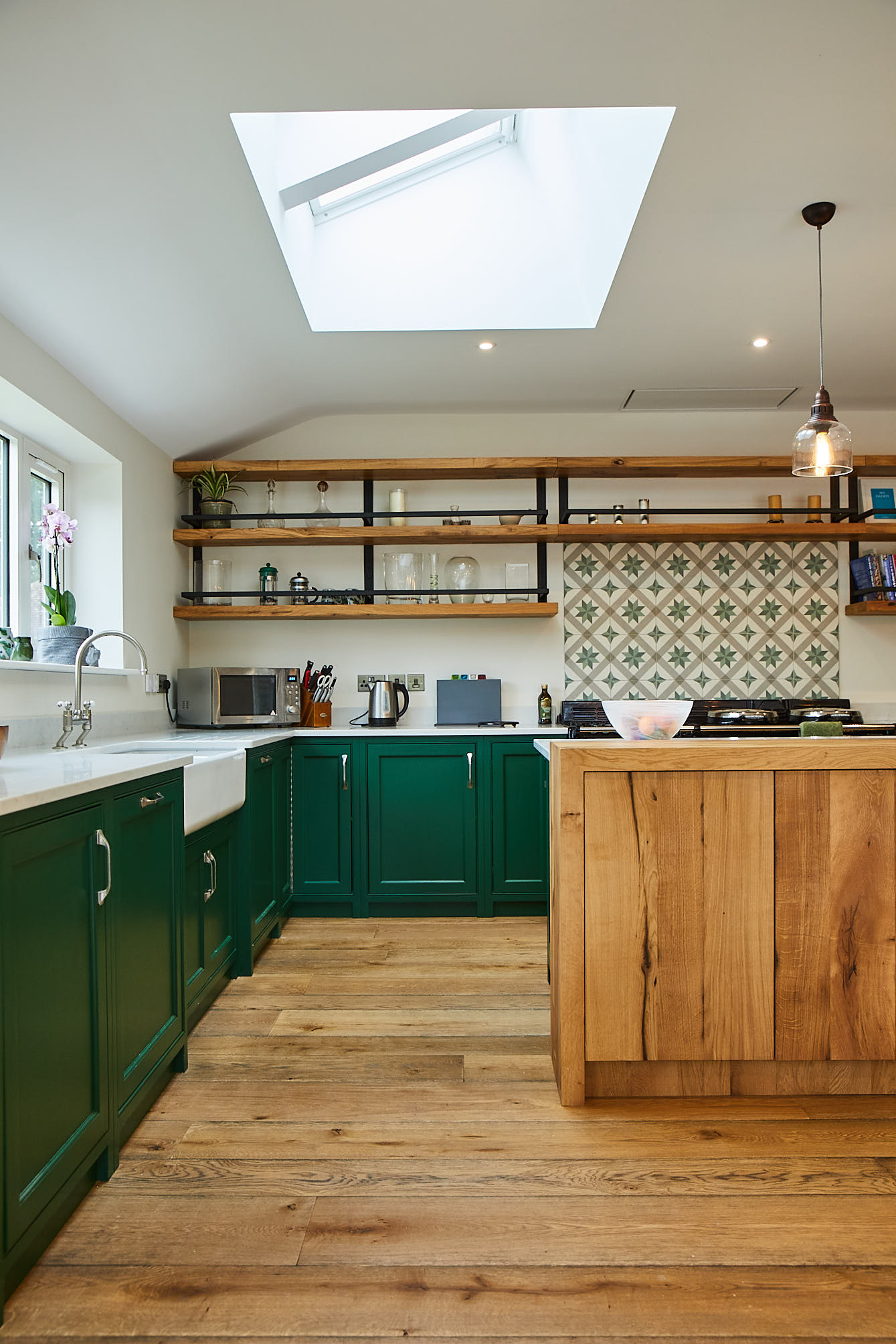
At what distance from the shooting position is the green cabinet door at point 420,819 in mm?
3875

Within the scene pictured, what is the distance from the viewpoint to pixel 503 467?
4.17 m

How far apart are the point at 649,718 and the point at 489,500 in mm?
2509

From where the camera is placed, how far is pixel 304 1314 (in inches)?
53.3

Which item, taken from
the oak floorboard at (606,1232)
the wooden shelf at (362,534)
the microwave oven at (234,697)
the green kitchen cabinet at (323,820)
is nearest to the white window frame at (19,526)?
the microwave oven at (234,697)

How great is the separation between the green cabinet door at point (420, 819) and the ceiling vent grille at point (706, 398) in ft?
6.40

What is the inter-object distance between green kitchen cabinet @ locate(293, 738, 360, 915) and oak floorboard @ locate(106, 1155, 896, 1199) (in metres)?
2.05

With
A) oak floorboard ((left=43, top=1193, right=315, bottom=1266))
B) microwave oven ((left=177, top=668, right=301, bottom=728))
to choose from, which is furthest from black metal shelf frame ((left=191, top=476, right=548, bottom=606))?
oak floorboard ((left=43, top=1193, right=315, bottom=1266))

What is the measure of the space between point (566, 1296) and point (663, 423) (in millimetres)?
4017

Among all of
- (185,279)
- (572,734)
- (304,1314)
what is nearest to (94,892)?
(304,1314)

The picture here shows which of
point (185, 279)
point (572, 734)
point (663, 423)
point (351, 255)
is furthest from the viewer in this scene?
point (663, 423)

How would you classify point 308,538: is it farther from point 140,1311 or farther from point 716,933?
point 140,1311

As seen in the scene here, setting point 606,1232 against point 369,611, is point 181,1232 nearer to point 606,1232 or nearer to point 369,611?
point 606,1232

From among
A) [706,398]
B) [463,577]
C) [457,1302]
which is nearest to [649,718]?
[457,1302]

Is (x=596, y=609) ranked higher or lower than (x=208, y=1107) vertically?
higher
